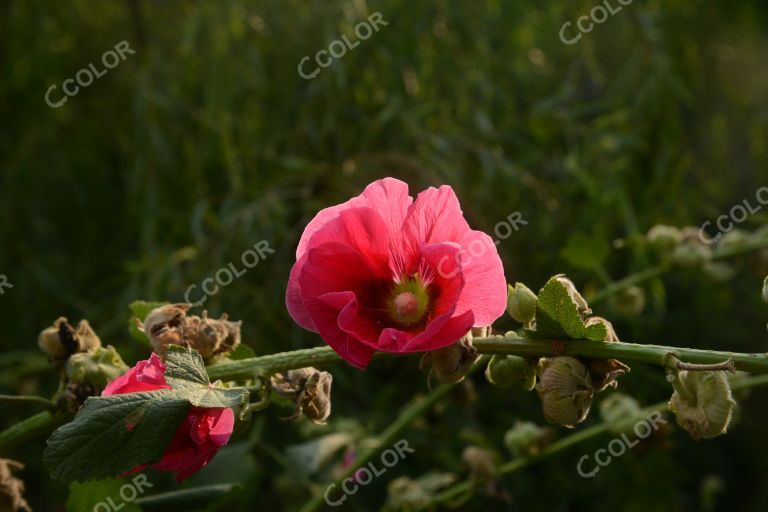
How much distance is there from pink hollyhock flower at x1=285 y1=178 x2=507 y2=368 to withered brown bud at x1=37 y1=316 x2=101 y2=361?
149 mm

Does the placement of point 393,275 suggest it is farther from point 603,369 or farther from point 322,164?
point 322,164

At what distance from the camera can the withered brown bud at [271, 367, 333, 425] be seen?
49 cm

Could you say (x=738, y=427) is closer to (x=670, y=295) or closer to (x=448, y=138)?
(x=670, y=295)

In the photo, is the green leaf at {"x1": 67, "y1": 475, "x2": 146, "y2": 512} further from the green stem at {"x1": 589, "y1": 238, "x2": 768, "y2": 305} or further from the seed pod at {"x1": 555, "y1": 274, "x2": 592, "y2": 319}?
the green stem at {"x1": 589, "y1": 238, "x2": 768, "y2": 305}

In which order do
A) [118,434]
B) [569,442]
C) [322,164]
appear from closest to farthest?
1. [118,434]
2. [569,442]
3. [322,164]

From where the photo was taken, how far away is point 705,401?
0.46 metres

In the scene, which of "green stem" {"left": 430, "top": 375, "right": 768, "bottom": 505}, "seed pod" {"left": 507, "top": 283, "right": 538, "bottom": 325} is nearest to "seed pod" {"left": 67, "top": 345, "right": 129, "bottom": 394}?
"seed pod" {"left": 507, "top": 283, "right": 538, "bottom": 325}

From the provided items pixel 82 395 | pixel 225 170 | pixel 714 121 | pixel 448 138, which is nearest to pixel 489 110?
pixel 448 138

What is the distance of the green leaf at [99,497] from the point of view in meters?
0.64

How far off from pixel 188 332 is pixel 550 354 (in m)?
0.20

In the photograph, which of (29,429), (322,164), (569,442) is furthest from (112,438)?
(322,164)

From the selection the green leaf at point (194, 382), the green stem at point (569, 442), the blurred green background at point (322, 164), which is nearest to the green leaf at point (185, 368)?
the green leaf at point (194, 382)

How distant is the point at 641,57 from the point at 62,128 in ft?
3.91

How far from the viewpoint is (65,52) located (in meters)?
1.92
